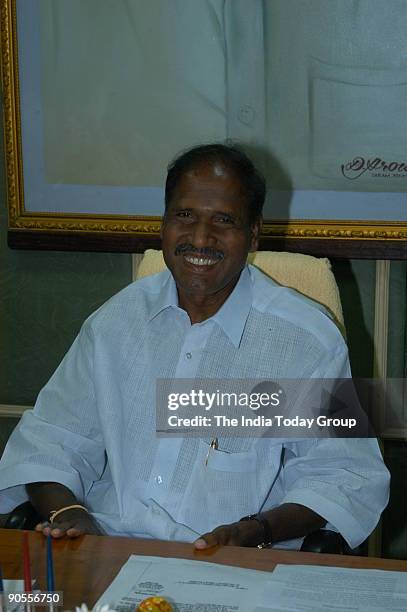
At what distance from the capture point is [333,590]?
1.29 metres

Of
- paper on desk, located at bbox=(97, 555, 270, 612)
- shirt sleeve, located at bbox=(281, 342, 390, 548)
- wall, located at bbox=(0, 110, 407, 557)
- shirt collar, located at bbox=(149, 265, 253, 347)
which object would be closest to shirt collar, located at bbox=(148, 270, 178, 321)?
shirt collar, located at bbox=(149, 265, 253, 347)

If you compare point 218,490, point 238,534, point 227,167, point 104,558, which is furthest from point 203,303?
point 104,558

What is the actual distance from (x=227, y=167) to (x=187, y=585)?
85 cm

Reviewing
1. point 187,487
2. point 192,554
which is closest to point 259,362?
point 187,487

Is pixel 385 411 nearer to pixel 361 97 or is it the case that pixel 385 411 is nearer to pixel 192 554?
pixel 361 97

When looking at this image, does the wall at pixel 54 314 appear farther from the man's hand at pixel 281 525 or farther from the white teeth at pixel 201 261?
the man's hand at pixel 281 525

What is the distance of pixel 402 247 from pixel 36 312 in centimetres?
116

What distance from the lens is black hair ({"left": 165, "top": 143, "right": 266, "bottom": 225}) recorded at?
182 cm

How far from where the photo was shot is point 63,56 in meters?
2.65

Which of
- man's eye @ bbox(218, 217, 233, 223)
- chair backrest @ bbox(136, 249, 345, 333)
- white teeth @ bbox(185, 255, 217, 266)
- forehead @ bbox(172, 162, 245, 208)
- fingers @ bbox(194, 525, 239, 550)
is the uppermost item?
forehead @ bbox(172, 162, 245, 208)

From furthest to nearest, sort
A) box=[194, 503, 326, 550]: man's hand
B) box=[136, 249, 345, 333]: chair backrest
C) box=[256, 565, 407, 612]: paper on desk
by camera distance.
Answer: box=[136, 249, 345, 333]: chair backrest → box=[194, 503, 326, 550]: man's hand → box=[256, 565, 407, 612]: paper on desk

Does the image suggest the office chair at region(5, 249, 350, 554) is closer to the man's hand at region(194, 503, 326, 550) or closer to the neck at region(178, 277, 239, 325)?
the neck at region(178, 277, 239, 325)

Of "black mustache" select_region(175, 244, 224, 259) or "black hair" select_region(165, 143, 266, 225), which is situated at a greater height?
"black hair" select_region(165, 143, 266, 225)

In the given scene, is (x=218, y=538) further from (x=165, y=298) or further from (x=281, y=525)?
(x=165, y=298)
